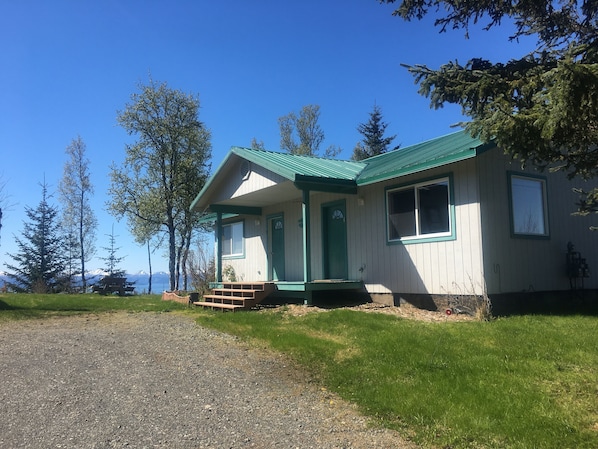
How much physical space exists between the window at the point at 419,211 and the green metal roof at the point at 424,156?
0.55m

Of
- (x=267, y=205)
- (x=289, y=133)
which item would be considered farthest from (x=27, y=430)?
(x=289, y=133)

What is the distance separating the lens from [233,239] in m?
18.0

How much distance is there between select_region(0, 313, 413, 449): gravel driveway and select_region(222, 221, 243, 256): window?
9.30 meters

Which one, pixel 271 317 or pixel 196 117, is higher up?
pixel 196 117

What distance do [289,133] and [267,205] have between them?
23.2 m

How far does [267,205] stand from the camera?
1587cm

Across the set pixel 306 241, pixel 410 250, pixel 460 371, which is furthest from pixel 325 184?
pixel 460 371

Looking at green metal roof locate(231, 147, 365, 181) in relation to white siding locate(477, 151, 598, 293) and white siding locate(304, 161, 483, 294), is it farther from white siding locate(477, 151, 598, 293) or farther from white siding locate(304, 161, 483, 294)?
white siding locate(477, 151, 598, 293)

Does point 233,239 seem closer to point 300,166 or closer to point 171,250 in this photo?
point 300,166

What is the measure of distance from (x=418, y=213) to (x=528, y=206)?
2.27m

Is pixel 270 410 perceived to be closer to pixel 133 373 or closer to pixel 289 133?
pixel 133 373

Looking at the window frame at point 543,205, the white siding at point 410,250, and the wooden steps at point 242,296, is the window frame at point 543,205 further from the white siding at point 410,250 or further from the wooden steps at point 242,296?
the wooden steps at point 242,296

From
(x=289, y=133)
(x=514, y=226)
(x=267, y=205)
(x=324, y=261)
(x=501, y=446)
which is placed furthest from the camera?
(x=289, y=133)

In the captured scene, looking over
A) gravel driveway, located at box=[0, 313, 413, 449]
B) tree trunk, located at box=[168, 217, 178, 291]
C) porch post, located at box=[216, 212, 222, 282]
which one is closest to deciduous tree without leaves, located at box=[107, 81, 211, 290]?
tree trunk, located at box=[168, 217, 178, 291]
